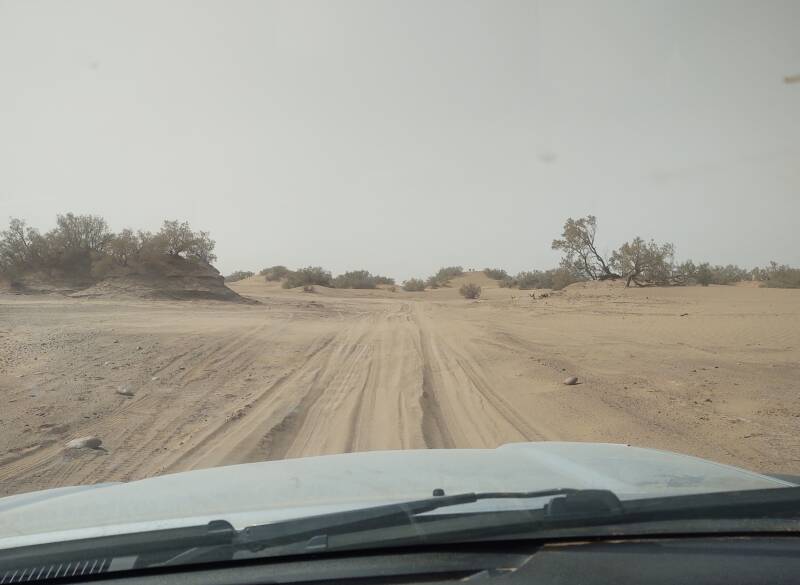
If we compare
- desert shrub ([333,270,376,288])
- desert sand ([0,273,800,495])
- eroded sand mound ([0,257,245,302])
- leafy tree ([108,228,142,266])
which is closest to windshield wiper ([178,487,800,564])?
desert sand ([0,273,800,495])

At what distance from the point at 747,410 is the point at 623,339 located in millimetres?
→ 6526

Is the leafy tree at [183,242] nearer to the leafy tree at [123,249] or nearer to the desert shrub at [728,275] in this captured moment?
the leafy tree at [123,249]

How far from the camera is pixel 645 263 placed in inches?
1340

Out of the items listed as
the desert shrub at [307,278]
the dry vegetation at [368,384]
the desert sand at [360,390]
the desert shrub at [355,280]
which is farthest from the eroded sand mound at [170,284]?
the desert shrub at [355,280]

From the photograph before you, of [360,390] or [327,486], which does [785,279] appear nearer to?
[360,390]

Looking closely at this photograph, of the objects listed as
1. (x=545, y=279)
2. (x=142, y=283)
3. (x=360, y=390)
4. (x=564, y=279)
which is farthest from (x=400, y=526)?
(x=545, y=279)

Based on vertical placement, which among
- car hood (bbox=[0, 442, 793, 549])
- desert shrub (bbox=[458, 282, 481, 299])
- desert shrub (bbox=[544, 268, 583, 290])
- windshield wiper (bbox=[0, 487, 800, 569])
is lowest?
car hood (bbox=[0, 442, 793, 549])

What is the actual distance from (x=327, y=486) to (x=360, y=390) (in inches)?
233

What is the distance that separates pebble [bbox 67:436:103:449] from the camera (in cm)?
604

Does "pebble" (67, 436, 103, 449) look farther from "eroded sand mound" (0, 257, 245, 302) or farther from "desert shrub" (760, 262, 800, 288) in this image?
"desert shrub" (760, 262, 800, 288)

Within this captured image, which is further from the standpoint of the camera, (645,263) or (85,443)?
(645,263)

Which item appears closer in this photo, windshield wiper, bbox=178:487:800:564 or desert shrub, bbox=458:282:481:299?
windshield wiper, bbox=178:487:800:564

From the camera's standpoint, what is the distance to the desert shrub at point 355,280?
54406 millimetres

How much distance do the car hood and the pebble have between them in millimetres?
2915
